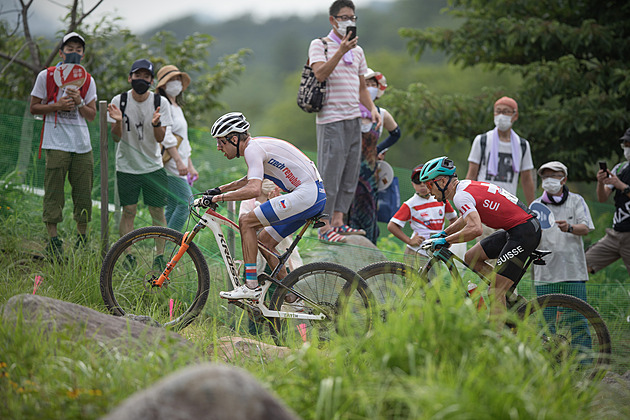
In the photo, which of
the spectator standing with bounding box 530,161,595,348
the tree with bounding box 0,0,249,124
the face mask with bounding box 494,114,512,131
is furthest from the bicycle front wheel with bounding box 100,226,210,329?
the tree with bounding box 0,0,249,124

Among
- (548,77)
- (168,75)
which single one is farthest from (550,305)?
(548,77)

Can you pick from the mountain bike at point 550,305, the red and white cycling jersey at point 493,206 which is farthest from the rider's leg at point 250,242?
the red and white cycling jersey at point 493,206

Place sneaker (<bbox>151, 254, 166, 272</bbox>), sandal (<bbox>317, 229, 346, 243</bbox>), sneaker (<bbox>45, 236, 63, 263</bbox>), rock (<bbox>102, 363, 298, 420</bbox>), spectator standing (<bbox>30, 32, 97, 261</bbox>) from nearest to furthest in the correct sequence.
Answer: rock (<bbox>102, 363, 298, 420</bbox>) → sneaker (<bbox>151, 254, 166, 272</bbox>) → sneaker (<bbox>45, 236, 63, 263</bbox>) → spectator standing (<bbox>30, 32, 97, 261</bbox>) → sandal (<bbox>317, 229, 346, 243</bbox>)

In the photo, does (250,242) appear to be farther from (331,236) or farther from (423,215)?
(331,236)

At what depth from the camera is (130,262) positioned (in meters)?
5.70

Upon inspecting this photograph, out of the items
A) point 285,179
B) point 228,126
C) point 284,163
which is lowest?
point 285,179

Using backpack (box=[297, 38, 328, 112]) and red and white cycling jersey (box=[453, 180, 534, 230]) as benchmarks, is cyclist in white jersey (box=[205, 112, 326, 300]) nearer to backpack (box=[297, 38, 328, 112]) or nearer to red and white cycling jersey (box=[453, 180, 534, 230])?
red and white cycling jersey (box=[453, 180, 534, 230])

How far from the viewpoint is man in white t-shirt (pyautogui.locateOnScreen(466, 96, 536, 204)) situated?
7.38 metres

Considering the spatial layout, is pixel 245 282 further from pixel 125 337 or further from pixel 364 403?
pixel 364 403

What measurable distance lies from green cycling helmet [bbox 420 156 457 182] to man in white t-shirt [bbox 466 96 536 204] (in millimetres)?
1953

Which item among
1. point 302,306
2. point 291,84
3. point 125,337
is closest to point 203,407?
point 125,337

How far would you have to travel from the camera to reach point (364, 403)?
3.06m

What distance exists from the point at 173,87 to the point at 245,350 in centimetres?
344

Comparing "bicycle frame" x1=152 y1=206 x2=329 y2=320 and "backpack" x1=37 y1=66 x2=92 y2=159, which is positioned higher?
"backpack" x1=37 y1=66 x2=92 y2=159
